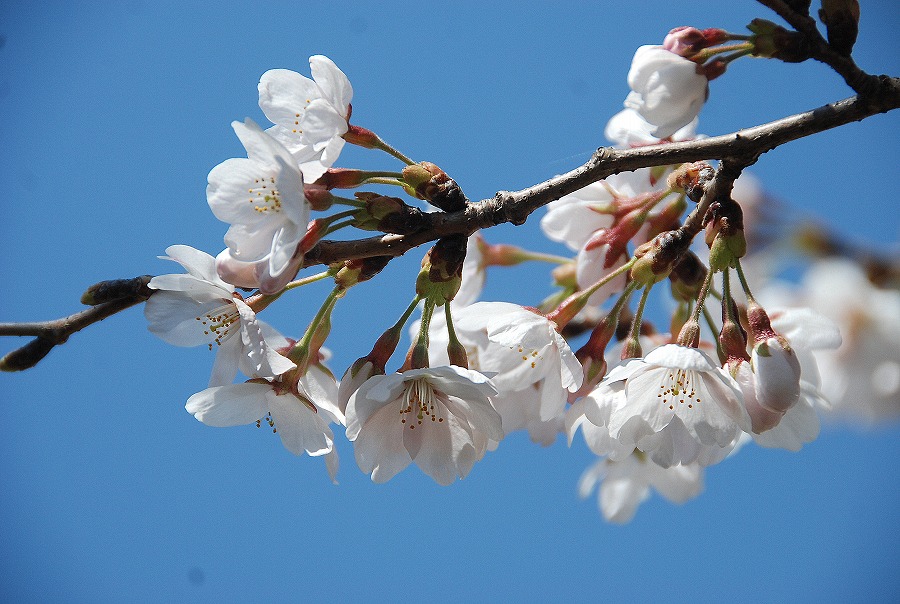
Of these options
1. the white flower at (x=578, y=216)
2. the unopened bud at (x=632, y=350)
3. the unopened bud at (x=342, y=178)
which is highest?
the white flower at (x=578, y=216)

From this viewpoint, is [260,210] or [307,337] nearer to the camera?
[260,210]

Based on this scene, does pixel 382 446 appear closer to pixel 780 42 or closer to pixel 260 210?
pixel 260 210

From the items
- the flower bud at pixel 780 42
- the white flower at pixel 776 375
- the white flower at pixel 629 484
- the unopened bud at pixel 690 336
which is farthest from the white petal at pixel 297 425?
the white flower at pixel 629 484

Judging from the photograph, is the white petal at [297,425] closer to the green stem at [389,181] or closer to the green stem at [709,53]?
the green stem at [389,181]

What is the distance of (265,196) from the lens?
1585 millimetres

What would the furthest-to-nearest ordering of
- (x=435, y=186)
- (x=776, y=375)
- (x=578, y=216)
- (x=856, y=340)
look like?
(x=856, y=340), (x=578, y=216), (x=435, y=186), (x=776, y=375)

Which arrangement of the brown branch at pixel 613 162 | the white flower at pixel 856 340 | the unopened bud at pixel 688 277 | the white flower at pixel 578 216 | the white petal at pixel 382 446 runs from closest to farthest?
the brown branch at pixel 613 162 → the white petal at pixel 382 446 → the unopened bud at pixel 688 277 → the white flower at pixel 578 216 → the white flower at pixel 856 340

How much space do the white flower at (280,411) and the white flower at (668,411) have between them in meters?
0.56

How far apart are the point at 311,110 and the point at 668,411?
1.02 meters

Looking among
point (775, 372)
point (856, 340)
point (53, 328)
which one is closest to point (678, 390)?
point (775, 372)

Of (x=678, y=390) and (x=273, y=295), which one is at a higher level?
(x=273, y=295)

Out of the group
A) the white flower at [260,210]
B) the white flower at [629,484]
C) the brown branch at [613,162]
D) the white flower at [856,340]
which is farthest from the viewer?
the white flower at [629,484]

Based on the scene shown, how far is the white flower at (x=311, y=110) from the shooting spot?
1713mm

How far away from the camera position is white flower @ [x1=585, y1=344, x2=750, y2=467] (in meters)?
1.57
